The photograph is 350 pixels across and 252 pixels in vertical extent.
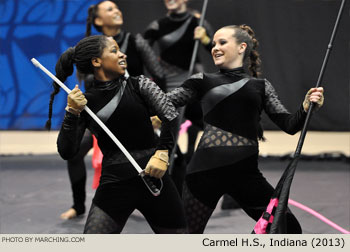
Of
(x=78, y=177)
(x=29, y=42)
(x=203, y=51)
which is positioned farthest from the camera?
(x=29, y=42)

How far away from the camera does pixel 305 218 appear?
4.77 meters

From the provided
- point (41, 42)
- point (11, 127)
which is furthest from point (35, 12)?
point (11, 127)

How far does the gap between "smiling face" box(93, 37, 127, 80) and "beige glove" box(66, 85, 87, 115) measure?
0.65 ft

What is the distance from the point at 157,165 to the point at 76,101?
1.55 feet

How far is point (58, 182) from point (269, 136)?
2.95 m

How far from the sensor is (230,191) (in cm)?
313

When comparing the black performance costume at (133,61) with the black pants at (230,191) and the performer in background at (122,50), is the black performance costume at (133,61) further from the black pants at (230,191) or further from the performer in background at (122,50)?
the black pants at (230,191)

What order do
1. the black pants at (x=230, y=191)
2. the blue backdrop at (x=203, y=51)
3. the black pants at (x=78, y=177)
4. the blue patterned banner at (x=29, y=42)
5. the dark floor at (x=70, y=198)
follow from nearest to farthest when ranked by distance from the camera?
the black pants at (x=230, y=191)
the dark floor at (x=70, y=198)
the black pants at (x=78, y=177)
the blue backdrop at (x=203, y=51)
the blue patterned banner at (x=29, y=42)

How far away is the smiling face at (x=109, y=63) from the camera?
9.50ft

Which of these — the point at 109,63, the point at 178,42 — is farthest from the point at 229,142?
the point at 178,42

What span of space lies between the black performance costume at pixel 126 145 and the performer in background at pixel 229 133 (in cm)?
23

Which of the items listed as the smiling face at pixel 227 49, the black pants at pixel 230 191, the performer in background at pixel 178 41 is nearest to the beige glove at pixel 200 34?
the performer in background at pixel 178 41

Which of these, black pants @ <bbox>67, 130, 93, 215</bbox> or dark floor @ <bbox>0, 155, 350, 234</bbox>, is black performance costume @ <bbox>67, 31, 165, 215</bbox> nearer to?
black pants @ <bbox>67, 130, 93, 215</bbox>

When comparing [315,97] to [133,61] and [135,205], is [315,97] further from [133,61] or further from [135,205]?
[133,61]
